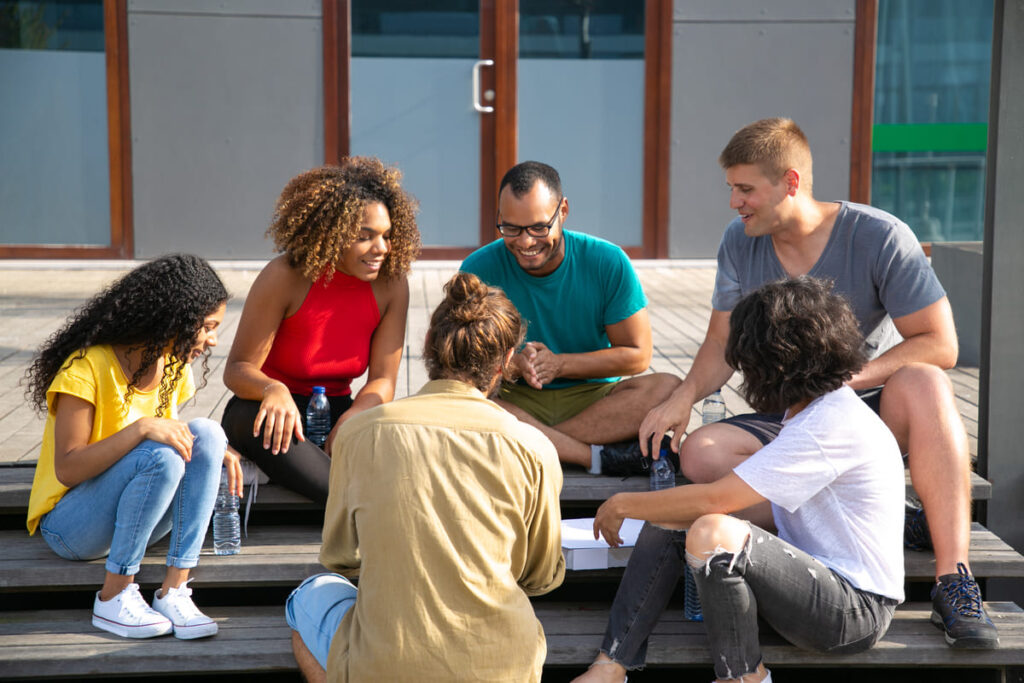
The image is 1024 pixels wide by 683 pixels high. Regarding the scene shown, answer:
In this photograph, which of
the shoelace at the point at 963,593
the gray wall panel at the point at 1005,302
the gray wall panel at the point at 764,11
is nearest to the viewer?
the shoelace at the point at 963,593

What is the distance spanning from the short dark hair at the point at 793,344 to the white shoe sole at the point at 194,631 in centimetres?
159

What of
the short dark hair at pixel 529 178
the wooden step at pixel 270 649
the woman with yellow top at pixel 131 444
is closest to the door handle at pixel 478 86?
the short dark hair at pixel 529 178

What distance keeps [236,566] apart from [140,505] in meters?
0.40

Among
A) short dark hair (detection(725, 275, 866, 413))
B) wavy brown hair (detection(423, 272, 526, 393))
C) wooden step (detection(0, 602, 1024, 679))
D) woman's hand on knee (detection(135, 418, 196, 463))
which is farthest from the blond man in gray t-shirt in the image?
woman's hand on knee (detection(135, 418, 196, 463))

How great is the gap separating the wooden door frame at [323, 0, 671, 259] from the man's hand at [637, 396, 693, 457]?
5775 millimetres

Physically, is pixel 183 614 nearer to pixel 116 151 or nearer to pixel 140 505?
pixel 140 505

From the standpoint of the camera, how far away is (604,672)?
2.89m

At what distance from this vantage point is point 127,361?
3109 millimetres

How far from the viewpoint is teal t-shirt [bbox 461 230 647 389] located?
3818mm

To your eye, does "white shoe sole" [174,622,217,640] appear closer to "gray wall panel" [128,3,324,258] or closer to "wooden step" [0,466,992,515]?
"wooden step" [0,466,992,515]

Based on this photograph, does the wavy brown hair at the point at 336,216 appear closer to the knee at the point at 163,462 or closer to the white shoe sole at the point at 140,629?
the knee at the point at 163,462

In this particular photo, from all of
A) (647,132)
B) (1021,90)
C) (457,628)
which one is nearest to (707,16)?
(647,132)

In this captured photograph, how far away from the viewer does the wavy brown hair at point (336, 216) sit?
3.51 meters

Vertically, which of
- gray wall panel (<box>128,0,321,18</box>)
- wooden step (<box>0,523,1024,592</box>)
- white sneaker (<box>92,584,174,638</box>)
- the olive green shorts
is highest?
gray wall panel (<box>128,0,321,18</box>)
